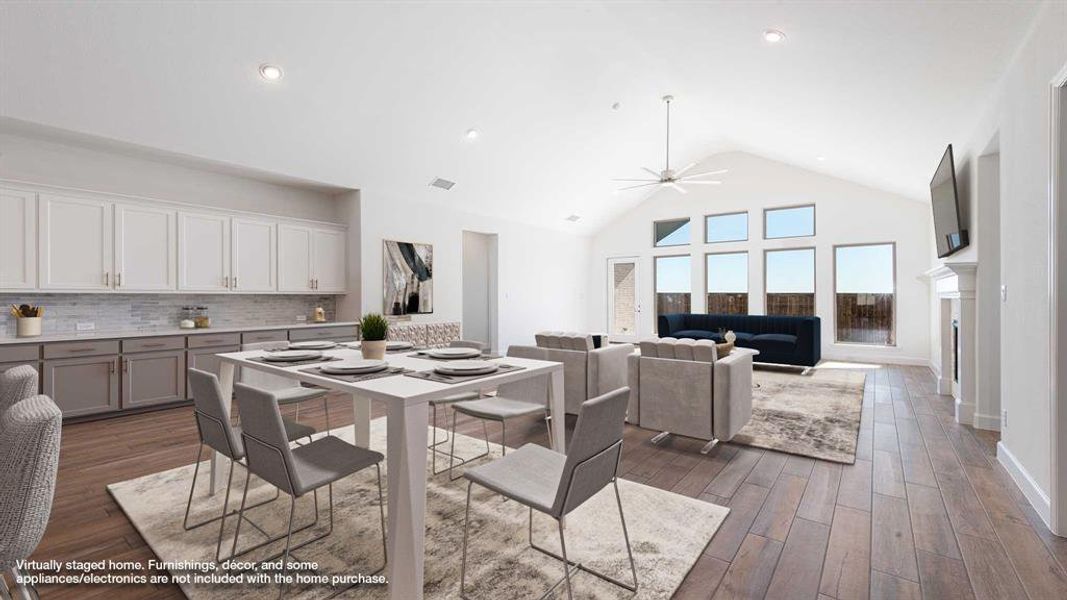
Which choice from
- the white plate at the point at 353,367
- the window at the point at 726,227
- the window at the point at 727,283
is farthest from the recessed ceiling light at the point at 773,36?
the window at the point at 727,283

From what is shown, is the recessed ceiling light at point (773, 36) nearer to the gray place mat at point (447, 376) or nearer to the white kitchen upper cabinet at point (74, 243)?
the gray place mat at point (447, 376)

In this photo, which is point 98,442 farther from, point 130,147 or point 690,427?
point 690,427

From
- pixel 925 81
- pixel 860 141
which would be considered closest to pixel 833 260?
pixel 860 141

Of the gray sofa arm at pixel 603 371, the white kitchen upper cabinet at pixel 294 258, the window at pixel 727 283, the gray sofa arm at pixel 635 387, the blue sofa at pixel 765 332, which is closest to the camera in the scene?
the gray sofa arm at pixel 635 387

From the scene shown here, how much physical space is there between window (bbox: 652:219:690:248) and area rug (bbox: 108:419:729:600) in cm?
781

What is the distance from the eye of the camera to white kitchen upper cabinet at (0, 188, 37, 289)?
4016 millimetres

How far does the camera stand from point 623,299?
10.7 meters

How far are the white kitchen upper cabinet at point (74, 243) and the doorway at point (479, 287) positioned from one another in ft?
16.6

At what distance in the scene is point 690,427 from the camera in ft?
11.5

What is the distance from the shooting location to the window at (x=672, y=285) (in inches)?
386

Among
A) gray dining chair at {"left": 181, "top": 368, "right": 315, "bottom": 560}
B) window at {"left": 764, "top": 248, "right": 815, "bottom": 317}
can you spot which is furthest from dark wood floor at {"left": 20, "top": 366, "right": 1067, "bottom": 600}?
window at {"left": 764, "top": 248, "right": 815, "bottom": 317}

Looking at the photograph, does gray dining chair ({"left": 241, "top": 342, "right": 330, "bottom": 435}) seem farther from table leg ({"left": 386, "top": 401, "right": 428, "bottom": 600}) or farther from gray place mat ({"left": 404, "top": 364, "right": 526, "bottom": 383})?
table leg ({"left": 386, "top": 401, "right": 428, "bottom": 600})

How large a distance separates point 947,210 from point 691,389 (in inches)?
137

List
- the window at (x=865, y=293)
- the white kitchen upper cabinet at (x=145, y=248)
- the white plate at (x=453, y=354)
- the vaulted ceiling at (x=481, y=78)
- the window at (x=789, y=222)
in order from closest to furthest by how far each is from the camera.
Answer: the white plate at (x=453, y=354) → the vaulted ceiling at (x=481, y=78) → the white kitchen upper cabinet at (x=145, y=248) → the window at (x=865, y=293) → the window at (x=789, y=222)
